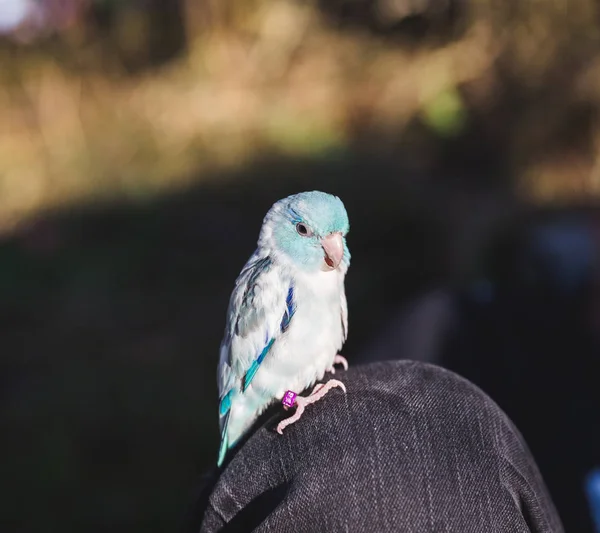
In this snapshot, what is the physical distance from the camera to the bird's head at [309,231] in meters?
1.44

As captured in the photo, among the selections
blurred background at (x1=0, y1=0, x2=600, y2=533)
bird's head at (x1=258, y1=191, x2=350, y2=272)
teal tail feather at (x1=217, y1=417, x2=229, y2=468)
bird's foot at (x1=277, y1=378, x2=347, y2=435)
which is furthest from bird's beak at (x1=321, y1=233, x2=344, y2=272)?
blurred background at (x1=0, y1=0, x2=600, y2=533)

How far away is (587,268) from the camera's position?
8.87 feet

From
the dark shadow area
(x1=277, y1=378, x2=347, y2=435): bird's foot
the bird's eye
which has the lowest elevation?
(x1=277, y1=378, x2=347, y2=435): bird's foot

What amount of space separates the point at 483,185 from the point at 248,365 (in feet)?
12.0

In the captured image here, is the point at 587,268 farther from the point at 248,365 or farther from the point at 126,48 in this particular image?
the point at 126,48

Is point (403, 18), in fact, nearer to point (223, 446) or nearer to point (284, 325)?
point (284, 325)

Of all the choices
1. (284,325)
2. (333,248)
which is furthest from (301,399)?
(333,248)

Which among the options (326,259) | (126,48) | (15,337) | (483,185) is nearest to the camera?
(326,259)

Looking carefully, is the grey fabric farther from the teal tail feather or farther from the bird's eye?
the bird's eye

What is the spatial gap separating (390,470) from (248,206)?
3548 millimetres

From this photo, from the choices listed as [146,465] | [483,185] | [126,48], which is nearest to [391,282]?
[483,185]

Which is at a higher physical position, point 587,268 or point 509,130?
point 509,130

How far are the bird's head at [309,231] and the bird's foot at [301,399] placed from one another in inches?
9.9

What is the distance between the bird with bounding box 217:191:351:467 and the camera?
1459mm
